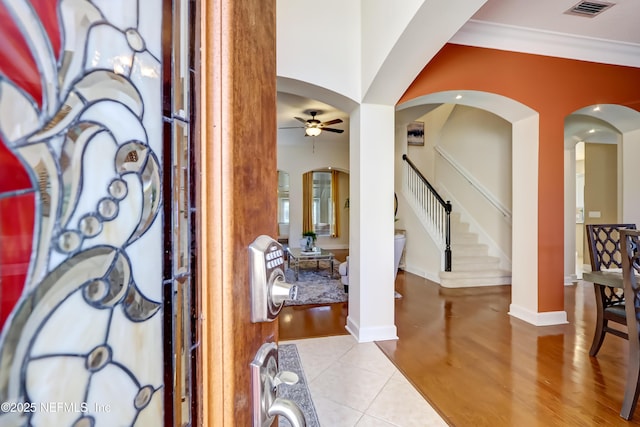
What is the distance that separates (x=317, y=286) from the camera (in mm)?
4961

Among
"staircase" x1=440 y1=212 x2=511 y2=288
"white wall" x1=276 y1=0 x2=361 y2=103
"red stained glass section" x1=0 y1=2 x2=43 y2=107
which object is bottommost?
"staircase" x1=440 y1=212 x2=511 y2=288

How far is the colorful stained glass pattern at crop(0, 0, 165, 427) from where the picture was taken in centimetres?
23

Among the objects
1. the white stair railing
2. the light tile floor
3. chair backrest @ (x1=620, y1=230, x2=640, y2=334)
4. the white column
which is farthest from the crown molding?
the light tile floor

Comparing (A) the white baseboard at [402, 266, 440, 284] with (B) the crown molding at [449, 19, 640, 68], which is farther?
(A) the white baseboard at [402, 266, 440, 284]

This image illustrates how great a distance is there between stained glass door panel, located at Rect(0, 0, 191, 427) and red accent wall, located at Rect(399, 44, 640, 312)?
3508mm

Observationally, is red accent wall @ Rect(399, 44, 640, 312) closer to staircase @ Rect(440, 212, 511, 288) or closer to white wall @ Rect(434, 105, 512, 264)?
staircase @ Rect(440, 212, 511, 288)

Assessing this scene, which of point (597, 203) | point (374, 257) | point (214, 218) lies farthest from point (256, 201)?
point (597, 203)

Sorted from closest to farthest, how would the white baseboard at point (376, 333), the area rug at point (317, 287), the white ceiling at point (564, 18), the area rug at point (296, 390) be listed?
the area rug at point (296, 390), the white ceiling at point (564, 18), the white baseboard at point (376, 333), the area rug at point (317, 287)

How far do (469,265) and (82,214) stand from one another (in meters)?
5.75

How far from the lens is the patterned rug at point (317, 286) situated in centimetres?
425

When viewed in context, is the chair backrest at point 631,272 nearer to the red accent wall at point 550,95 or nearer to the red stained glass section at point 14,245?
the red accent wall at point 550,95

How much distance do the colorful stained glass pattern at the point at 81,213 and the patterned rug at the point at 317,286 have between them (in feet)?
11.3

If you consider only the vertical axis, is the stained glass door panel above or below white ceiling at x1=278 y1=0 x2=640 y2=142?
below

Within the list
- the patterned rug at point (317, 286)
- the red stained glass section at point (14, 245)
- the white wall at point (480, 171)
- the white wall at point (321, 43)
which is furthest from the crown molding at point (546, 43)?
the red stained glass section at point (14, 245)
